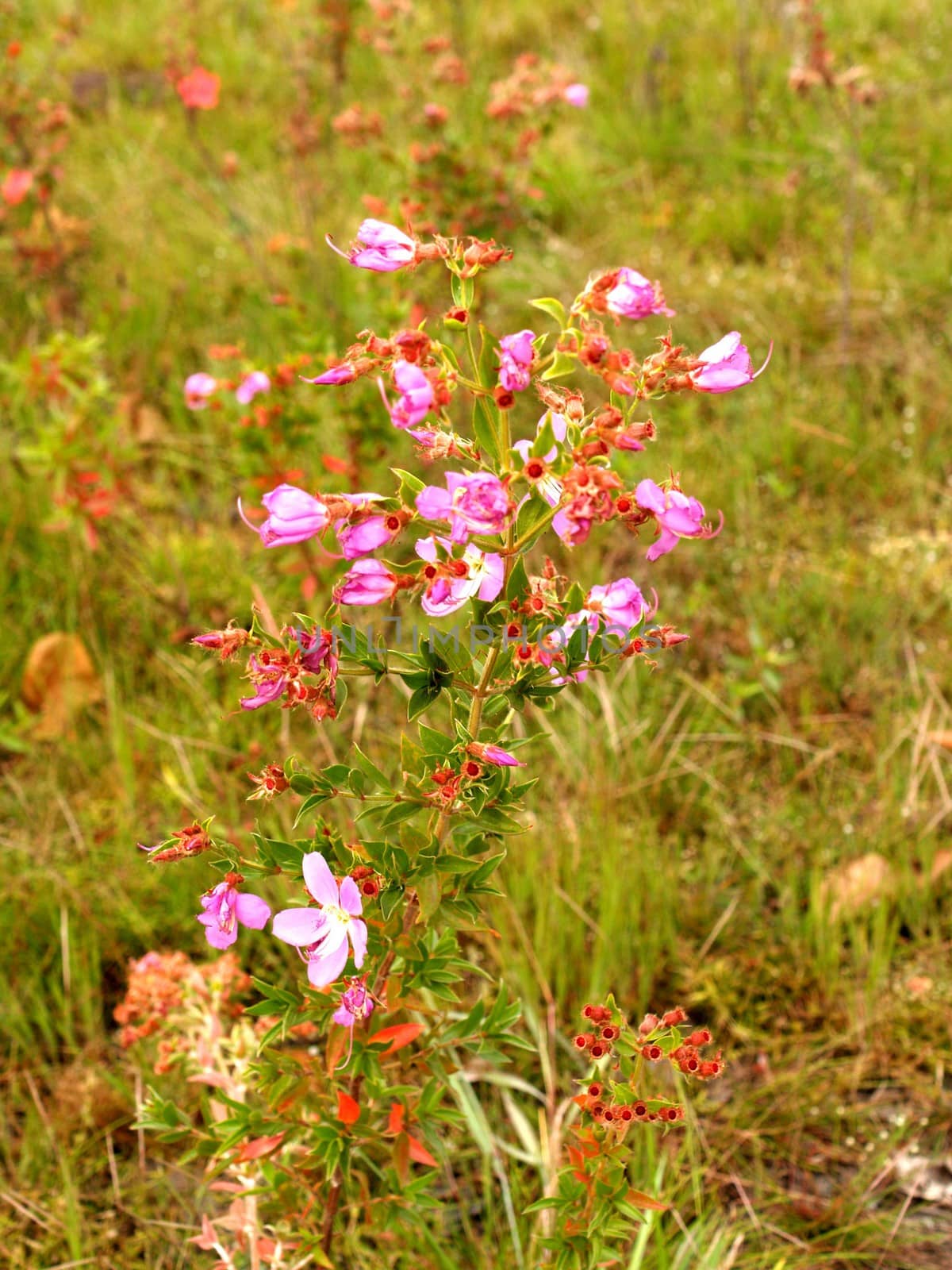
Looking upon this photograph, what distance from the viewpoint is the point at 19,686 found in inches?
111

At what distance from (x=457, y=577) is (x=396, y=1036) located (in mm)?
636

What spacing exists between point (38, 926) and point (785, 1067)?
142cm


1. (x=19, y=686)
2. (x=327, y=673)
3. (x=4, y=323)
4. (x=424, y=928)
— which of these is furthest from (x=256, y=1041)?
(x=4, y=323)

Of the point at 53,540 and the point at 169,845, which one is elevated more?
the point at 169,845

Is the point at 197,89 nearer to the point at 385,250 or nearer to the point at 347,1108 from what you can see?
the point at 385,250

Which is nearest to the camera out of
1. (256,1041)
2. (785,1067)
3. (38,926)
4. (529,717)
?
(256,1041)

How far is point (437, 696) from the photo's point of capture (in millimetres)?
1284

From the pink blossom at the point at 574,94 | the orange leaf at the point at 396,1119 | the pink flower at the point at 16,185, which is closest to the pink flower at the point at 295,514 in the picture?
the orange leaf at the point at 396,1119

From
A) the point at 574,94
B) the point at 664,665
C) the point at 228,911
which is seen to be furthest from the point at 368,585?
the point at 574,94

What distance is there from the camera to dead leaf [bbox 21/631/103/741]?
2.71m

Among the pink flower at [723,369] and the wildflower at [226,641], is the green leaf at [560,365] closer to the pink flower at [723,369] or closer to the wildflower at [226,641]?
the pink flower at [723,369]

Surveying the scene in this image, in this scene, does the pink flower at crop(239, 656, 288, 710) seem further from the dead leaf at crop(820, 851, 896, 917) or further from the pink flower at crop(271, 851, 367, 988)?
the dead leaf at crop(820, 851, 896, 917)

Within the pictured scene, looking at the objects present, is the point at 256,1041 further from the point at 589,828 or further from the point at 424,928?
the point at 589,828

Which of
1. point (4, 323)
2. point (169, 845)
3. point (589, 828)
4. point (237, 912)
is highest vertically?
point (169, 845)
